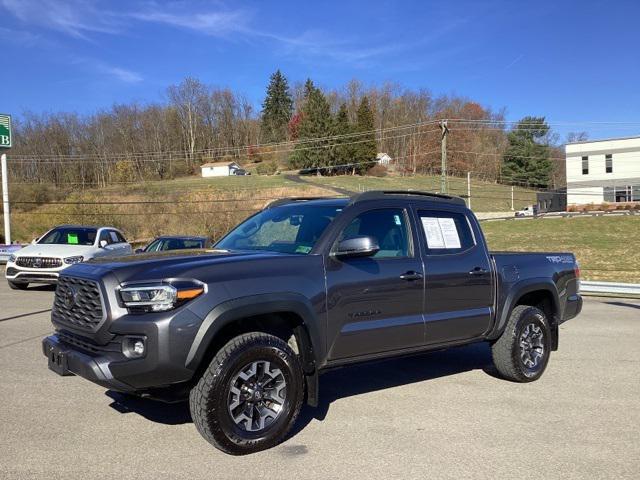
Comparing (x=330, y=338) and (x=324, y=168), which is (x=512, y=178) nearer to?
(x=324, y=168)

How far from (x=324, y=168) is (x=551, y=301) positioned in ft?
283

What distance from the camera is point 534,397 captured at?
18.3 ft

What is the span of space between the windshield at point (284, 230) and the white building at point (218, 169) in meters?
92.7

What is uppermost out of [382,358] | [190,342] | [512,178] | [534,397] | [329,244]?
[512,178]

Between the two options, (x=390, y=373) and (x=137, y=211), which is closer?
(x=390, y=373)

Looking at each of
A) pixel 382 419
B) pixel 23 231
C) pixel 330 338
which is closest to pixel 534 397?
pixel 382 419

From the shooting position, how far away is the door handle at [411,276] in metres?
4.93

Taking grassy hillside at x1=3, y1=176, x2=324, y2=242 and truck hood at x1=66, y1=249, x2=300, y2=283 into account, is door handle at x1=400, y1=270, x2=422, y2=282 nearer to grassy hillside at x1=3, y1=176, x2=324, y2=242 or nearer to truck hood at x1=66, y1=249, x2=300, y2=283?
truck hood at x1=66, y1=249, x2=300, y2=283

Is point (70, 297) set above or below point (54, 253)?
below

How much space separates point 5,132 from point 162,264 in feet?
87.6

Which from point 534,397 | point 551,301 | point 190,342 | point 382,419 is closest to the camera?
point 190,342

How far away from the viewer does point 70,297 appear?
4293 mm

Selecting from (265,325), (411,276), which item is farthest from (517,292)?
(265,325)

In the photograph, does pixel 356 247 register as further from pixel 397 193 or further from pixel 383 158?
pixel 383 158
